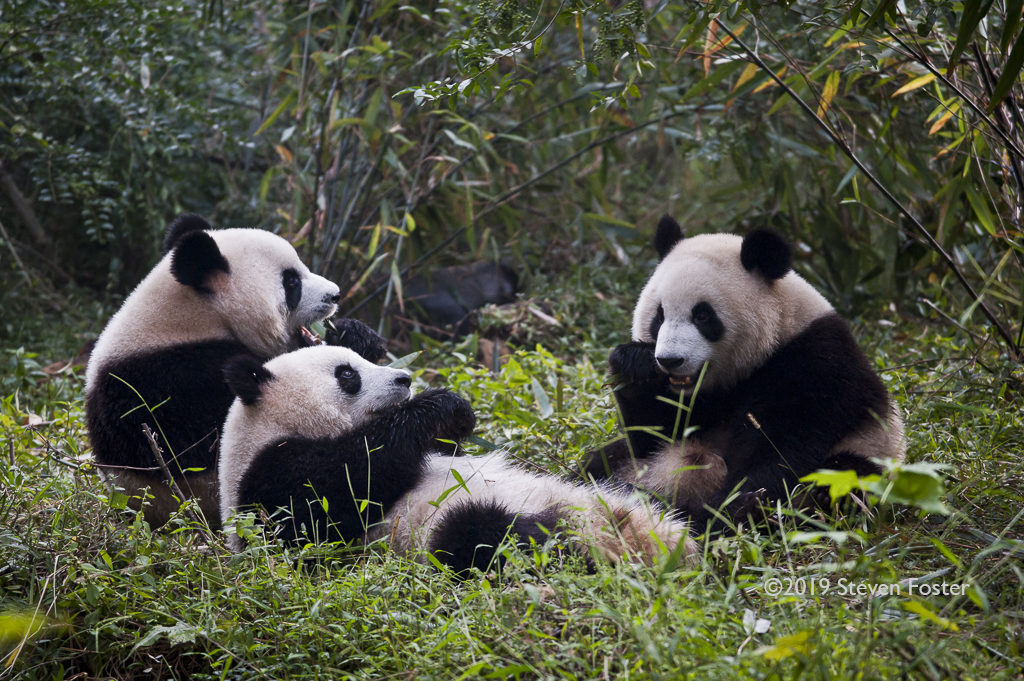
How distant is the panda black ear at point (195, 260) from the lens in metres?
3.51

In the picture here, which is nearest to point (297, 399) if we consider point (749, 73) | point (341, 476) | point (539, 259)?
point (341, 476)

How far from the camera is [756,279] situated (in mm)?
3283

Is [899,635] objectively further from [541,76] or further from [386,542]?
[541,76]

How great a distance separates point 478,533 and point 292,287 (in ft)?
5.50

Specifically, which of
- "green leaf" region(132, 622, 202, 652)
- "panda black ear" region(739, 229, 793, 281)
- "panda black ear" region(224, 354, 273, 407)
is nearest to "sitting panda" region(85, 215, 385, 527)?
"panda black ear" region(224, 354, 273, 407)

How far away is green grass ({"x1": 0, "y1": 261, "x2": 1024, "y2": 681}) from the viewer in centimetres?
192

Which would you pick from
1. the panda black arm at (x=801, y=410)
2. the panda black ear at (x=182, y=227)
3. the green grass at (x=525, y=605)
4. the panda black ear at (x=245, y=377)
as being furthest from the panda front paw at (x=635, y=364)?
the panda black ear at (x=182, y=227)

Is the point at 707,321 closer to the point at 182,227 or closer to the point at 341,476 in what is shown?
the point at 341,476

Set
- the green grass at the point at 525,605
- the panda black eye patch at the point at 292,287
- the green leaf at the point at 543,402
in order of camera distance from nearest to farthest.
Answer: the green grass at the point at 525,605, the panda black eye patch at the point at 292,287, the green leaf at the point at 543,402

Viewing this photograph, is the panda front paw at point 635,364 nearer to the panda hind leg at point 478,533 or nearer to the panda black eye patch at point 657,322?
the panda black eye patch at point 657,322

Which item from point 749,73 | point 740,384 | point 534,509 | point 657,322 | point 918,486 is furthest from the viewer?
point 749,73

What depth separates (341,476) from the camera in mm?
2932

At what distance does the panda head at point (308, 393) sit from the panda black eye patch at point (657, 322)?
3.09 feet

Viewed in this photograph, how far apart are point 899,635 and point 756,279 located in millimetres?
1704
